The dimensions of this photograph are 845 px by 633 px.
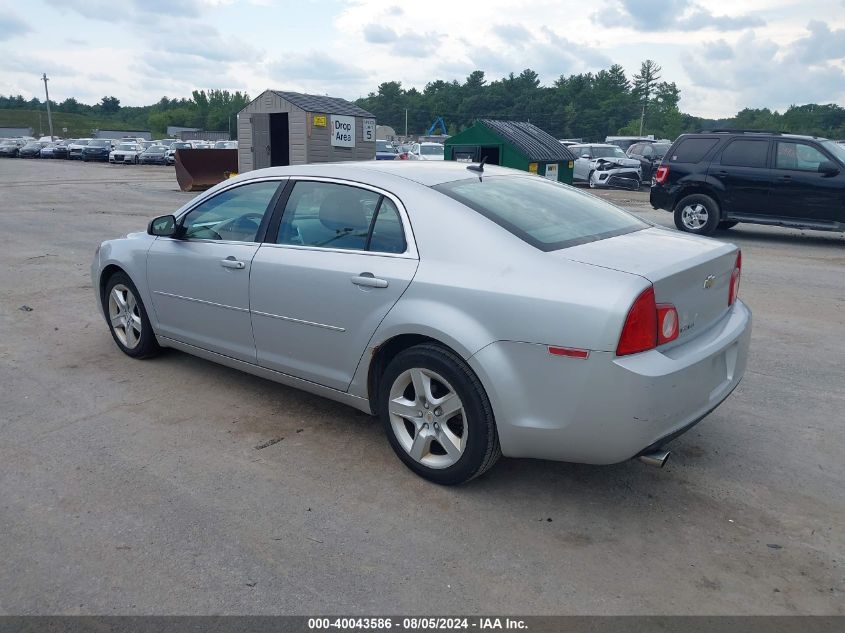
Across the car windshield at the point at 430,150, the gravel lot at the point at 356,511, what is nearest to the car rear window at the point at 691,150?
the gravel lot at the point at 356,511

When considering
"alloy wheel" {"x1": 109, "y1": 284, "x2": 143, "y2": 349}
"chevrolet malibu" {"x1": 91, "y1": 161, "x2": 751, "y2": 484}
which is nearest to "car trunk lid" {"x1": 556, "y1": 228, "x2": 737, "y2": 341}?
"chevrolet malibu" {"x1": 91, "y1": 161, "x2": 751, "y2": 484}

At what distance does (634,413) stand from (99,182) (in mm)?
27662

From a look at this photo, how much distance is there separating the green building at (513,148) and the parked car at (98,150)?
39.0 m

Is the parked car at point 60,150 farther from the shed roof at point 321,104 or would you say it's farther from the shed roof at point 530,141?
the shed roof at point 530,141

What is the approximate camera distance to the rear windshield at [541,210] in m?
3.57

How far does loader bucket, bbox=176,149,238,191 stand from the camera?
2173 cm

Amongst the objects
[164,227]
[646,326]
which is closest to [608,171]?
[164,227]

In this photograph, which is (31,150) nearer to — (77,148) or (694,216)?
(77,148)

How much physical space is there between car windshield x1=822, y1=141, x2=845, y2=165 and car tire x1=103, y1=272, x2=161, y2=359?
10.6m

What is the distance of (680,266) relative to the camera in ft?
10.9

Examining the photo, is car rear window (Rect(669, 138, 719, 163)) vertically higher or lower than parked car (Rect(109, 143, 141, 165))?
higher

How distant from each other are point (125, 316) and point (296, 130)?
15210 millimetres

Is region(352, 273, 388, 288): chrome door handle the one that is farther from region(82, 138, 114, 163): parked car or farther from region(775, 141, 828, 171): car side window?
region(82, 138, 114, 163): parked car

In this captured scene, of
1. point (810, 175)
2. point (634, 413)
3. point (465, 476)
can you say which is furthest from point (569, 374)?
point (810, 175)
